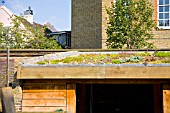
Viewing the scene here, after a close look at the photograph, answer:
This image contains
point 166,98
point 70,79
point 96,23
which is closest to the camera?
point 166,98

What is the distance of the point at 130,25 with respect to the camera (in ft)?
50.5

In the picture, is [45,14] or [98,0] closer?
[98,0]

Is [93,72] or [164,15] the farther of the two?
[164,15]

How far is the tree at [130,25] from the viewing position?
596 inches

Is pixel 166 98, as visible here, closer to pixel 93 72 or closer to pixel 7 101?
pixel 93 72

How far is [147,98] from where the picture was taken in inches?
449

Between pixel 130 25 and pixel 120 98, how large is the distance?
5.02 m

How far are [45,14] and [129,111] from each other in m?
15.0

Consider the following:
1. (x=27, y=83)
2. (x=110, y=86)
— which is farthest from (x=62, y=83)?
(x=110, y=86)

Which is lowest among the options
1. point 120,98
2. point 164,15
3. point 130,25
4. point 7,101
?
point 120,98

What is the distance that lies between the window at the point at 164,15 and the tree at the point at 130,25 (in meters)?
2.55

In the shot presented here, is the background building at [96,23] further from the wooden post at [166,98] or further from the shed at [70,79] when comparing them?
the wooden post at [166,98]

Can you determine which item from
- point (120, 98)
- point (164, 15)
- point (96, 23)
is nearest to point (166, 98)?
point (120, 98)

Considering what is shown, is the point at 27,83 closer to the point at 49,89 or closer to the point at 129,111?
the point at 49,89
